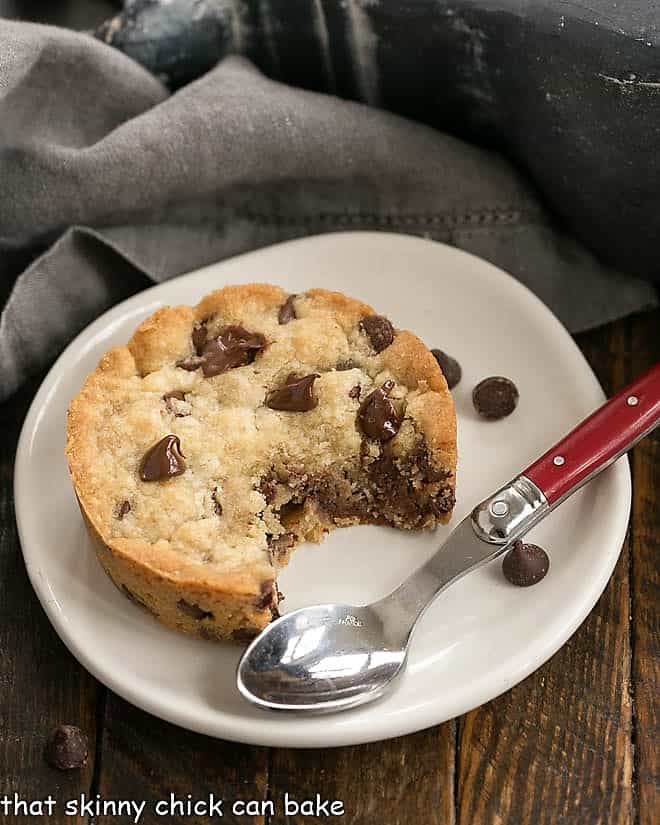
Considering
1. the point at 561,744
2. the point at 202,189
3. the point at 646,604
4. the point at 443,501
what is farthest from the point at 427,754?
the point at 202,189

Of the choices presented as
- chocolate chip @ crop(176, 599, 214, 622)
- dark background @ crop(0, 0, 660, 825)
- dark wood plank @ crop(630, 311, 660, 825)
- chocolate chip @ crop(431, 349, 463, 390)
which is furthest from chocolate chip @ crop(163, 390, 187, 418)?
dark wood plank @ crop(630, 311, 660, 825)

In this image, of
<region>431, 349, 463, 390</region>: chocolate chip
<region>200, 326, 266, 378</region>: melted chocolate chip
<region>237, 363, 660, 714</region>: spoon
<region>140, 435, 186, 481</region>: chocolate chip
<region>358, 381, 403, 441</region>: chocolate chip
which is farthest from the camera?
<region>431, 349, 463, 390</region>: chocolate chip

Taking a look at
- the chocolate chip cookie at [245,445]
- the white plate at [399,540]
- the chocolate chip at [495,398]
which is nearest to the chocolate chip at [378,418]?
the chocolate chip cookie at [245,445]

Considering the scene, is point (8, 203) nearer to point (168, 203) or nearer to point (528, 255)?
point (168, 203)

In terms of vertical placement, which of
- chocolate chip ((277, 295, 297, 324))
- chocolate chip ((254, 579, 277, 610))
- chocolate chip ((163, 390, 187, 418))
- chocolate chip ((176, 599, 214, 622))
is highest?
chocolate chip ((277, 295, 297, 324))

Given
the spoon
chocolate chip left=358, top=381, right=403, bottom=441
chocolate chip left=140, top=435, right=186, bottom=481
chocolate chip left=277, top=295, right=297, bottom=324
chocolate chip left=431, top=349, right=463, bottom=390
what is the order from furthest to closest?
1. chocolate chip left=431, top=349, right=463, bottom=390
2. chocolate chip left=277, top=295, right=297, bottom=324
3. chocolate chip left=358, top=381, right=403, bottom=441
4. chocolate chip left=140, top=435, right=186, bottom=481
5. the spoon

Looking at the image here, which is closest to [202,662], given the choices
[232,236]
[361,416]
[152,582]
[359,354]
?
[152,582]

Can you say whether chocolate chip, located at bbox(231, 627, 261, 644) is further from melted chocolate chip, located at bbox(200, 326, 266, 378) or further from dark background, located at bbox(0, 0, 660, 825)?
melted chocolate chip, located at bbox(200, 326, 266, 378)
